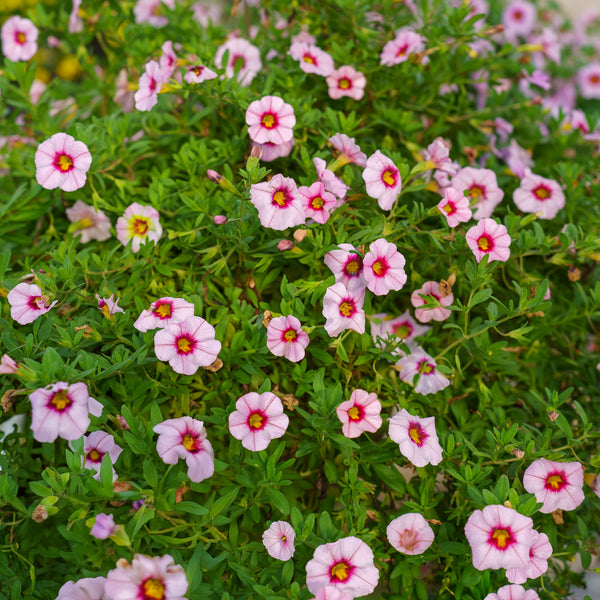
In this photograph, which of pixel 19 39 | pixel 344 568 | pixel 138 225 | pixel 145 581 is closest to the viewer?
pixel 145 581

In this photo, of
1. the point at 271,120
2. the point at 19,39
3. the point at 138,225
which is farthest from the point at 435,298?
the point at 19,39

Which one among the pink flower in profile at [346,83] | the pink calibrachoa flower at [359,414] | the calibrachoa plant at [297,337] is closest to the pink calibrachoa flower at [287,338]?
the calibrachoa plant at [297,337]

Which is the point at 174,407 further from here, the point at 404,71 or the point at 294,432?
the point at 404,71

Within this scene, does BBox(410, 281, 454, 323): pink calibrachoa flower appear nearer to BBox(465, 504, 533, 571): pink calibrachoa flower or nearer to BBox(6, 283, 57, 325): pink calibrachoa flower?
BBox(465, 504, 533, 571): pink calibrachoa flower

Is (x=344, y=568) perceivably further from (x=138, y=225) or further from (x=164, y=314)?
(x=138, y=225)

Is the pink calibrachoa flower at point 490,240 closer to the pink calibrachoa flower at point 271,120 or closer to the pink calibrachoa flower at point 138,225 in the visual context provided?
the pink calibrachoa flower at point 271,120
